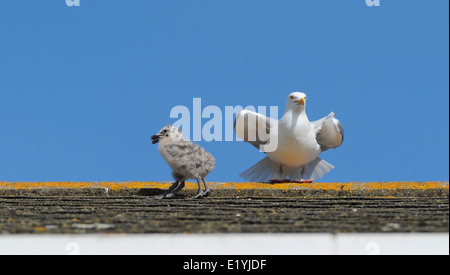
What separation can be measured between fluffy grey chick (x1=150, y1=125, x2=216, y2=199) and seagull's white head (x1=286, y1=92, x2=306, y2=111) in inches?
107

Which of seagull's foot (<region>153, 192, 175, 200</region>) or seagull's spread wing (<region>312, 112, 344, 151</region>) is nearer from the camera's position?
seagull's foot (<region>153, 192, 175, 200</region>)

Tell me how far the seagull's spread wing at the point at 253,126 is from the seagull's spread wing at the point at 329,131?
2.45 feet

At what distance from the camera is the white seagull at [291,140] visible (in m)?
9.46

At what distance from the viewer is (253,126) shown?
9.94 meters

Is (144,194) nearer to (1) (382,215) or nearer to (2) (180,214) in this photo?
(2) (180,214)

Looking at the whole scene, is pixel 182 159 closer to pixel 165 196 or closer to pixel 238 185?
pixel 165 196

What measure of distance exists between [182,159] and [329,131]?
3633mm

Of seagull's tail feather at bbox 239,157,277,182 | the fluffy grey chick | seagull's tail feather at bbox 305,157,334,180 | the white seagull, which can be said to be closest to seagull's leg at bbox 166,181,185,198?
the fluffy grey chick

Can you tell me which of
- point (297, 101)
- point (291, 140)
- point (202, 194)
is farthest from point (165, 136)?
point (297, 101)

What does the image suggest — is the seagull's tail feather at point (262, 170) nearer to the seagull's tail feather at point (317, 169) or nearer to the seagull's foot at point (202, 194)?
the seagull's tail feather at point (317, 169)

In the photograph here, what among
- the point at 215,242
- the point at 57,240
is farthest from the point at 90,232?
the point at 215,242

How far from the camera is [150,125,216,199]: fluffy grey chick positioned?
6.91 m

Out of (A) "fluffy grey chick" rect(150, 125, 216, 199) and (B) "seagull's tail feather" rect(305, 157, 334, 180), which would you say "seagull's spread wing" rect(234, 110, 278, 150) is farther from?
(A) "fluffy grey chick" rect(150, 125, 216, 199)
